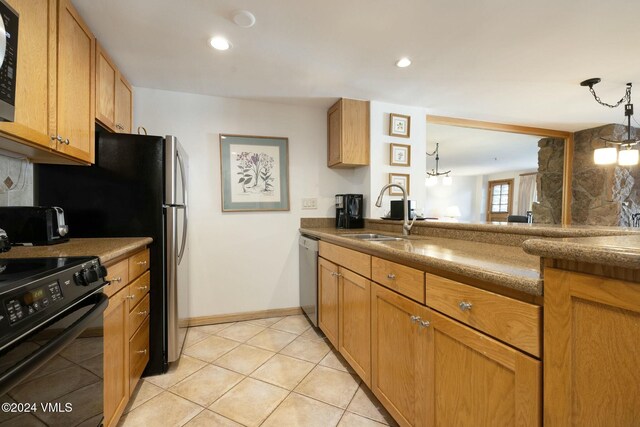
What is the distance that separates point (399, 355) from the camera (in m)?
1.24

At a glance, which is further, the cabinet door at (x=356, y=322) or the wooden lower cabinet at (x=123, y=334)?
the cabinet door at (x=356, y=322)

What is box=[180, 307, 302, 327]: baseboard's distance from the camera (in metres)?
2.59

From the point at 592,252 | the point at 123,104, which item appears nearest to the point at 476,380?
the point at 592,252

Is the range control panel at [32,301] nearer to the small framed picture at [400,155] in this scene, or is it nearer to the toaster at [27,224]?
the toaster at [27,224]

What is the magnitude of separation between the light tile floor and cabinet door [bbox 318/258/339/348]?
169 mm

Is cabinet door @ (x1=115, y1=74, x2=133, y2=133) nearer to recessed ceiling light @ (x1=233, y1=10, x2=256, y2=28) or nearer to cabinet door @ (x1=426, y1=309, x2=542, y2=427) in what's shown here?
recessed ceiling light @ (x1=233, y1=10, x2=256, y2=28)

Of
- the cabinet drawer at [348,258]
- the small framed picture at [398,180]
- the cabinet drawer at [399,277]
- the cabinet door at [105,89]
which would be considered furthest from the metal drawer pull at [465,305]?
the cabinet door at [105,89]

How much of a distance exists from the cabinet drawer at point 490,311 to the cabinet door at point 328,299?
0.97 metres

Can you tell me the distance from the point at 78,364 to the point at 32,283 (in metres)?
0.38

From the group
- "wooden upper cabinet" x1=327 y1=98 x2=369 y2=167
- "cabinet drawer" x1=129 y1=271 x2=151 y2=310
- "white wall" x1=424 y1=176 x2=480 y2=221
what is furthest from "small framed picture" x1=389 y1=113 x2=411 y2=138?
"white wall" x1=424 y1=176 x2=480 y2=221

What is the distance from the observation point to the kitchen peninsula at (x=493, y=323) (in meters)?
0.58

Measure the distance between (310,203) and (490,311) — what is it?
2.21 metres

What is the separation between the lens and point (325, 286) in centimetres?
217

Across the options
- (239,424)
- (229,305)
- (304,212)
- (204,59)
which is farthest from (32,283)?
(304,212)
